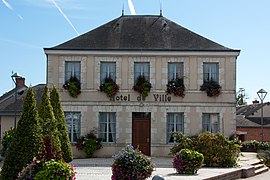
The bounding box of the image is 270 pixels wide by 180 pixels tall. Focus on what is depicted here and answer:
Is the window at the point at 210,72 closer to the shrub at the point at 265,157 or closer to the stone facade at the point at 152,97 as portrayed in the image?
the stone facade at the point at 152,97

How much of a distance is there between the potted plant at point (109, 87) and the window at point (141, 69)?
1152 mm

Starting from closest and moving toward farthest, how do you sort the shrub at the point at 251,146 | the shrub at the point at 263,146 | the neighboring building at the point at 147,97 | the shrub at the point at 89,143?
the shrub at the point at 89,143 < the neighboring building at the point at 147,97 < the shrub at the point at 263,146 < the shrub at the point at 251,146

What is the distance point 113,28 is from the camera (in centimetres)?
2219

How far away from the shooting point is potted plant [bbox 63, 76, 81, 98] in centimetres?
2023

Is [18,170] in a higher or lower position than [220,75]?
lower

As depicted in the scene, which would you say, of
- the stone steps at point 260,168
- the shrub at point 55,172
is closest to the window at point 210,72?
the stone steps at point 260,168

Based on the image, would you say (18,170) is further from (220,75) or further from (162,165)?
(220,75)

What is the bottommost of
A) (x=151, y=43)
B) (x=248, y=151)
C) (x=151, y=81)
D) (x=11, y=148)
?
(x=248, y=151)

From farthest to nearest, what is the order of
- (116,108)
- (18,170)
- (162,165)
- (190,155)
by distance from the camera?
(116,108), (162,165), (190,155), (18,170)

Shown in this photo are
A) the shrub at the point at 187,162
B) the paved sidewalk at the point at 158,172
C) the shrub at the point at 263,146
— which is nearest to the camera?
the paved sidewalk at the point at 158,172

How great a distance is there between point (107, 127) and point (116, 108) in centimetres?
105

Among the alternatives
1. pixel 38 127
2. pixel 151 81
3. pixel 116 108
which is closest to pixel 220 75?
pixel 151 81

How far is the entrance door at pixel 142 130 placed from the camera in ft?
67.2

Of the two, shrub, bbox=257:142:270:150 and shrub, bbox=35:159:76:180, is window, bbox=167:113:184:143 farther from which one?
shrub, bbox=35:159:76:180
